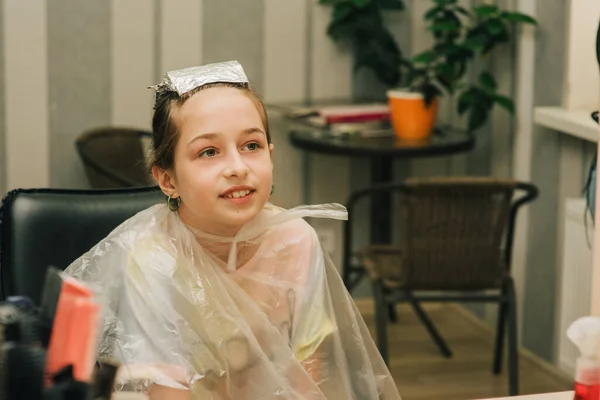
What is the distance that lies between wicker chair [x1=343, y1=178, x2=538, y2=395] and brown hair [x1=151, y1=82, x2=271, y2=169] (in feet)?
4.59

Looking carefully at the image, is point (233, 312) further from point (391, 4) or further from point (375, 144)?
point (391, 4)

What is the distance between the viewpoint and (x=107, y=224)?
170cm

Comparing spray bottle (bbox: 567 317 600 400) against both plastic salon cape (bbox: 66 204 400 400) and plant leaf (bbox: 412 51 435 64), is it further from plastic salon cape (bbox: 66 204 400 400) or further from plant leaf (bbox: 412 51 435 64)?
plant leaf (bbox: 412 51 435 64)

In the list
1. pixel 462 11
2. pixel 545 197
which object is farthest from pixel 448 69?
pixel 545 197

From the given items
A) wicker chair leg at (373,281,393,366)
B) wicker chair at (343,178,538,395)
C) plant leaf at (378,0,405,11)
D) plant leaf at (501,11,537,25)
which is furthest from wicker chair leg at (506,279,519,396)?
plant leaf at (378,0,405,11)

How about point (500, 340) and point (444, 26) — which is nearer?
point (500, 340)

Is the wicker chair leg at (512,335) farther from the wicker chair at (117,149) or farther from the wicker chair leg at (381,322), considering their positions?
the wicker chair at (117,149)

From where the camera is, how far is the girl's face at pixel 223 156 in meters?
1.44

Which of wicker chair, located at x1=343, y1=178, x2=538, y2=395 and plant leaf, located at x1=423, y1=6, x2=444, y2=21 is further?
plant leaf, located at x1=423, y1=6, x2=444, y2=21

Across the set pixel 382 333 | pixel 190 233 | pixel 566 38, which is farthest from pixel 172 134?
pixel 566 38

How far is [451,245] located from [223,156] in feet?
5.34

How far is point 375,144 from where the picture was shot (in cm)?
351

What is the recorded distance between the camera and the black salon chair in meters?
1.62

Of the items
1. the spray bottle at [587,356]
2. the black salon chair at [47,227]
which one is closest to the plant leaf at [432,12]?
the black salon chair at [47,227]
